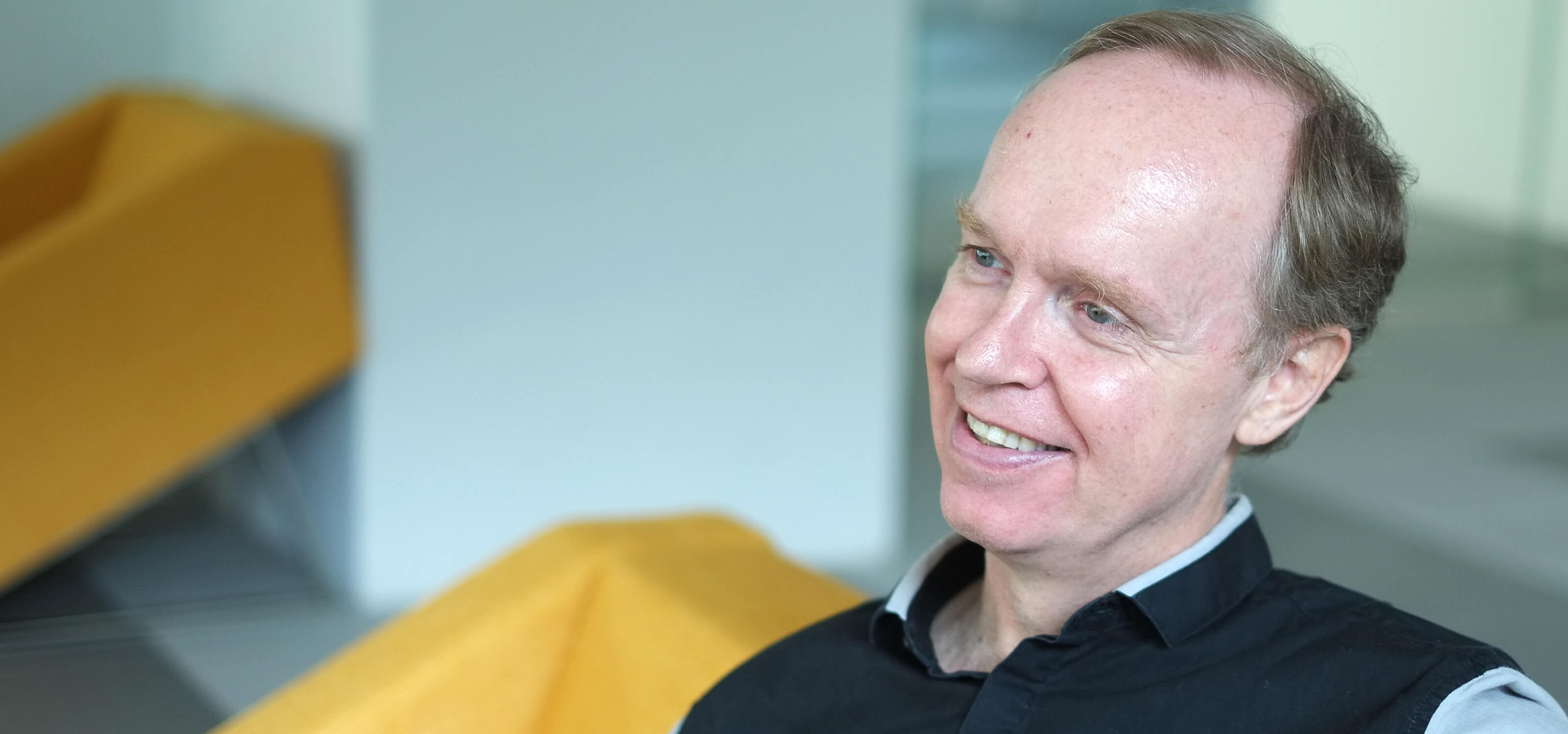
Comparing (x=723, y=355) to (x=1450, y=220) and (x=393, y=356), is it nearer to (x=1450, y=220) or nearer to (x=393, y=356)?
(x=393, y=356)

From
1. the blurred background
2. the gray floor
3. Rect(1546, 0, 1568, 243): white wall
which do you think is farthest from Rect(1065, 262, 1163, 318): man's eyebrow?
Rect(1546, 0, 1568, 243): white wall

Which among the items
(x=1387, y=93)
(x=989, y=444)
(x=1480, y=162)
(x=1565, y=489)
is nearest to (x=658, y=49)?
(x=989, y=444)

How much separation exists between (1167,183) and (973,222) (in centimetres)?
14

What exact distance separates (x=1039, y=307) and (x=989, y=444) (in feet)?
0.33

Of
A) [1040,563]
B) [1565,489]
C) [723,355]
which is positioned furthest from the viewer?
[1565,489]

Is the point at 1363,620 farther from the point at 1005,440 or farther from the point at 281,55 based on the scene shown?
the point at 281,55

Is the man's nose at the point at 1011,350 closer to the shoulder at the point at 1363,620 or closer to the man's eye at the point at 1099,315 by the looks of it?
the man's eye at the point at 1099,315

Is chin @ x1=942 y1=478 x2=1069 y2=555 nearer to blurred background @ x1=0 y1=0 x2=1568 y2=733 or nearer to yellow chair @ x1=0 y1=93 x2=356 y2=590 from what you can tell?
blurred background @ x1=0 y1=0 x2=1568 y2=733

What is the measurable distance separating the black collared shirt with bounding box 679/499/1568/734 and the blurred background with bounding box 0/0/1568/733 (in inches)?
78.1

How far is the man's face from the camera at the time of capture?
1.00 meters

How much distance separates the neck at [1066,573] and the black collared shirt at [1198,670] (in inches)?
0.9

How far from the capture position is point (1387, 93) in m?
6.09

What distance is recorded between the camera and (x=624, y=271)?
11.4 ft

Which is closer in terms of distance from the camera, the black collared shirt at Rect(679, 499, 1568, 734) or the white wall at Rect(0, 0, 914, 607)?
the black collared shirt at Rect(679, 499, 1568, 734)
